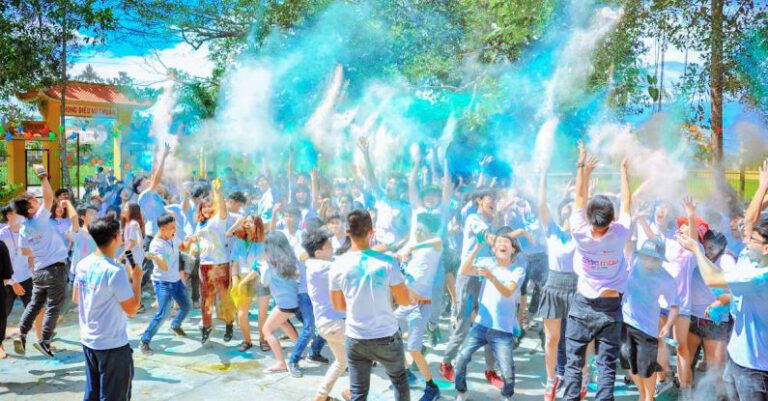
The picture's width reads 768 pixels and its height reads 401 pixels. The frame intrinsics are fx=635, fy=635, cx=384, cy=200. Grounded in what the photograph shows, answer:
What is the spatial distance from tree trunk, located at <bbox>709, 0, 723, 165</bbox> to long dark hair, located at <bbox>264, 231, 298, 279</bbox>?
6742mm

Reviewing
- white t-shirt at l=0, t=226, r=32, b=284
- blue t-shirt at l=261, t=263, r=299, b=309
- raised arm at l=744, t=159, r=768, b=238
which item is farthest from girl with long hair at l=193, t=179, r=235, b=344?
raised arm at l=744, t=159, r=768, b=238

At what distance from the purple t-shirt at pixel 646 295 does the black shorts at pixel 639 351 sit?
48 mm

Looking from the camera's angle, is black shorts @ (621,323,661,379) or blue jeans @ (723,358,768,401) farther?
black shorts @ (621,323,661,379)

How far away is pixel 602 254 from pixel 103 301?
124 inches

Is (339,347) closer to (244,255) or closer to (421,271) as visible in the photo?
(421,271)

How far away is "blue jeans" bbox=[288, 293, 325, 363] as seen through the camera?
5480mm

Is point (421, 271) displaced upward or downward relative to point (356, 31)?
downward

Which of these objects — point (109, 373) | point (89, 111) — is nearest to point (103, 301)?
point (109, 373)

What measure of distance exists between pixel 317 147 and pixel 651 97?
5.81 metres

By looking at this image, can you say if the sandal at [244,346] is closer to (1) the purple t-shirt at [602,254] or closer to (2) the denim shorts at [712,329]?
(1) the purple t-shirt at [602,254]

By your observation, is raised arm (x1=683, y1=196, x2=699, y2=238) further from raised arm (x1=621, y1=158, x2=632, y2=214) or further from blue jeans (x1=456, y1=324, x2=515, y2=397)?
blue jeans (x1=456, y1=324, x2=515, y2=397)

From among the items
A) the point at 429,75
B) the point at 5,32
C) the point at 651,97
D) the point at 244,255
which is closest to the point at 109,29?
the point at 5,32

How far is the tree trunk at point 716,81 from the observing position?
9219 millimetres

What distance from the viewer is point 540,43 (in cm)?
1052
